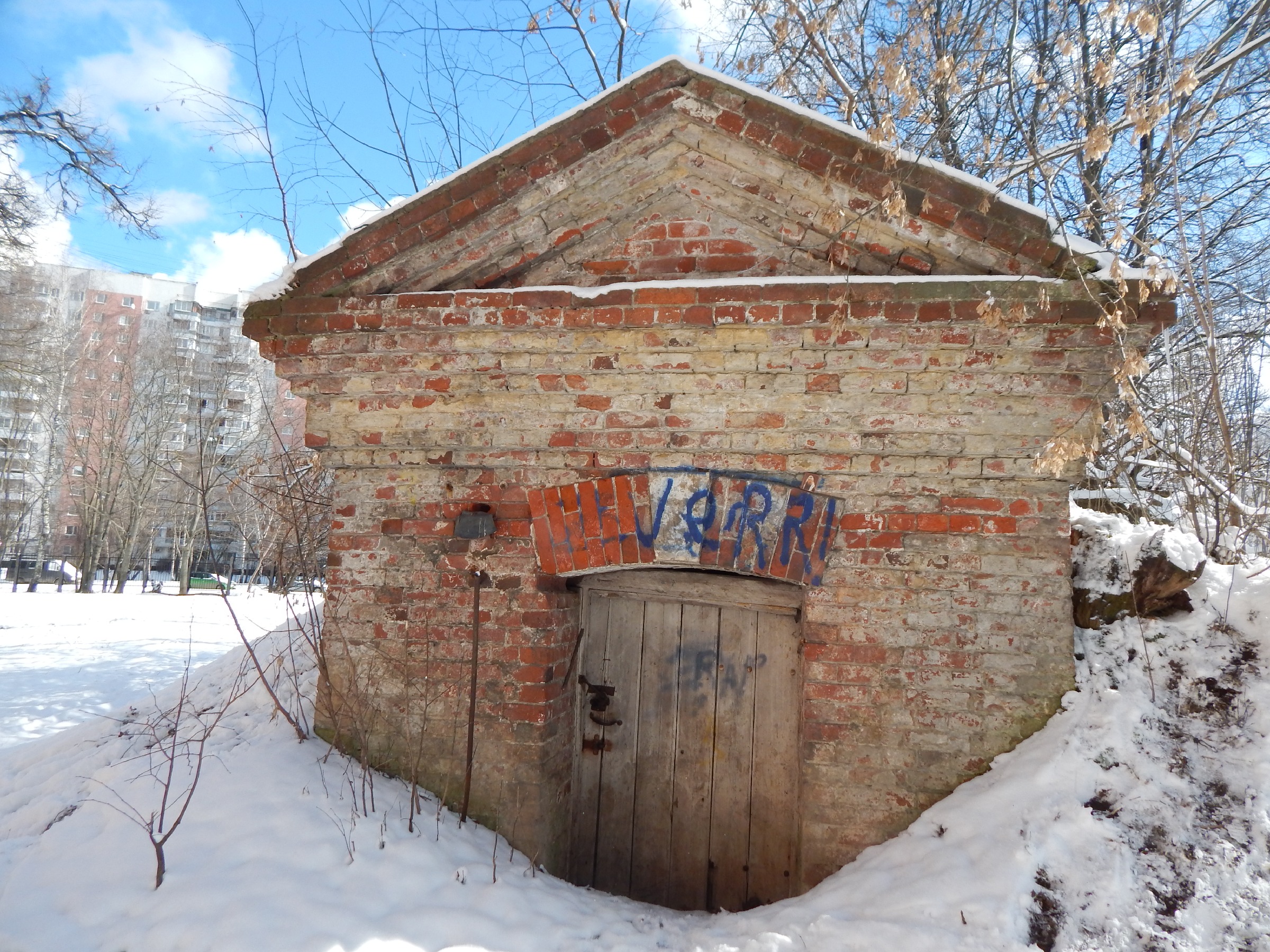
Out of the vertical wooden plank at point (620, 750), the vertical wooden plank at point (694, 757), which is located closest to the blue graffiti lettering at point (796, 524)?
the vertical wooden plank at point (694, 757)

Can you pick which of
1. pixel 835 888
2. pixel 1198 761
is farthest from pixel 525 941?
pixel 1198 761

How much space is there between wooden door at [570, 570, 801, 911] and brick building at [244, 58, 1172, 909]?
0.02m

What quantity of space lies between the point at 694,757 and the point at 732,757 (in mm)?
205

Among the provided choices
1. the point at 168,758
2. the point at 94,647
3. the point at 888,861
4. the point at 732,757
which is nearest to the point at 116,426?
the point at 94,647

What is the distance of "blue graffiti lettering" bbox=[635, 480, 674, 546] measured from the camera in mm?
3307

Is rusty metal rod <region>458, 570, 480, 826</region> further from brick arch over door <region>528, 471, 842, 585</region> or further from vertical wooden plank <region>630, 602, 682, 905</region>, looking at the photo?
vertical wooden plank <region>630, 602, 682, 905</region>

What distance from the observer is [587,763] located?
3850 mm

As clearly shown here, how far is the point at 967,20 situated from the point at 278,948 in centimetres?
946

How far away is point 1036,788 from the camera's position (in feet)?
9.02

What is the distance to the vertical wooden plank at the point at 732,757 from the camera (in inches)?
143

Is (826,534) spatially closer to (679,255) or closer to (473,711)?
(679,255)

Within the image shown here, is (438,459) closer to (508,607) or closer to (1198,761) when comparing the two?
(508,607)

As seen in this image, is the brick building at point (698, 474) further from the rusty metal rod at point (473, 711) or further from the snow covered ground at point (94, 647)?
the snow covered ground at point (94, 647)

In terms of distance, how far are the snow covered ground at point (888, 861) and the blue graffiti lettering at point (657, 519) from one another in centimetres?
149
